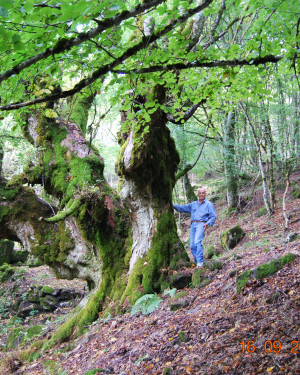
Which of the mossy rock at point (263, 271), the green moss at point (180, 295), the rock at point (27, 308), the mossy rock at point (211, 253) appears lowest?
the rock at point (27, 308)

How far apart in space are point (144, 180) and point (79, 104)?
3905mm

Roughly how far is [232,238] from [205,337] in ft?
20.7

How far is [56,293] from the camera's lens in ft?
32.1

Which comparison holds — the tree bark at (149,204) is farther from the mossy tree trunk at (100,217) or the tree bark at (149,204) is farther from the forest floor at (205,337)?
the forest floor at (205,337)

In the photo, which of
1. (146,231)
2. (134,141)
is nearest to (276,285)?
(146,231)

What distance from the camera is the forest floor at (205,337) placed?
7.59ft

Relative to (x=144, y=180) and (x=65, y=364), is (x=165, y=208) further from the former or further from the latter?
(x=65, y=364)

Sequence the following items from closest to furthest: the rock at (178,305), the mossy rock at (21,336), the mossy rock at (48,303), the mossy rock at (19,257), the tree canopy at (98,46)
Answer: the tree canopy at (98,46), the rock at (178,305), the mossy rock at (21,336), the mossy rock at (48,303), the mossy rock at (19,257)

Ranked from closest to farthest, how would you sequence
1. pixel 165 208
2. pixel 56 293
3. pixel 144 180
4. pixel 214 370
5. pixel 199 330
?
pixel 214 370
pixel 199 330
pixel 144 180
pixel 165 208
pixel 56 293

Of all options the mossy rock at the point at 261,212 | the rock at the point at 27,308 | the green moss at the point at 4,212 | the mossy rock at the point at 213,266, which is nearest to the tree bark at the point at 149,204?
the mossy rock at the point at 213,266

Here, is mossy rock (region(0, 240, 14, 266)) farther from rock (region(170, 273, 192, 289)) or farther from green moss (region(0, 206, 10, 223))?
rock (region(170, 273, 192, 289))

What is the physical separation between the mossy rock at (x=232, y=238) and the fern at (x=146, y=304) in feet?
14.9

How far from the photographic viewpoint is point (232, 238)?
8945 millimetres
